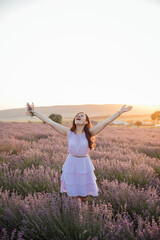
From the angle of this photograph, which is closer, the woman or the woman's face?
the woman

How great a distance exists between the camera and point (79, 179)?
7.24ft

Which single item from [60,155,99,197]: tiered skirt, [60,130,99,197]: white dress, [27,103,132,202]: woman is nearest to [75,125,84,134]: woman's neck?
[27,103,132,202]: woman

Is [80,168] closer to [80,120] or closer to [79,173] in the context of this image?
[79,173]

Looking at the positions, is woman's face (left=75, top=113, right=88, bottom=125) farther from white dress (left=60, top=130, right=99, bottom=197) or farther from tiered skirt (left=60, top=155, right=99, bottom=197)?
tiered skirt (left=60, top=155, right=99, bottom=197)

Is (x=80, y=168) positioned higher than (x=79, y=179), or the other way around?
(x=80, y=168)

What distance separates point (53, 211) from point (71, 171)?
1.96ft

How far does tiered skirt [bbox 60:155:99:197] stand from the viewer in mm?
2195

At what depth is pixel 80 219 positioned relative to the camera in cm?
147

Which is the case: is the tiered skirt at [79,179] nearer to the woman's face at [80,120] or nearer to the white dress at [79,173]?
the white dress at [79,173]

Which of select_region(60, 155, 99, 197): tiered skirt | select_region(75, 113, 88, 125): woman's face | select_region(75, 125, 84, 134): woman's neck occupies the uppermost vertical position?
select_region(75, 113, 88, 125): woman's face

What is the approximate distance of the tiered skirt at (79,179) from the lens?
7.20ft

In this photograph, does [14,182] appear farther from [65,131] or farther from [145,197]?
[145,197]

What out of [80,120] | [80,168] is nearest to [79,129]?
[80,120]

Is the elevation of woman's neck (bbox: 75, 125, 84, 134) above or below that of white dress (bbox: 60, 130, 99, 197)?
above
